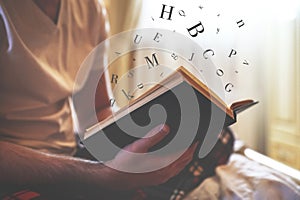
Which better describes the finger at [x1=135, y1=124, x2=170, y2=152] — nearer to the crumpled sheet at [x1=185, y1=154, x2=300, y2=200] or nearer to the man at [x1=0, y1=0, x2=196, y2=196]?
the man at [x1=0, y1=0, x2=196, y2=196]

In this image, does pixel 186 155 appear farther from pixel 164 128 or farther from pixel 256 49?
pixel 256 49

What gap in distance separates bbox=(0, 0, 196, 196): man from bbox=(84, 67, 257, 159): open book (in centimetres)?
2

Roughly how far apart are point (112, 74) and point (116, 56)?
3 cm

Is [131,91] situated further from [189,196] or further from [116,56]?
[189,196]

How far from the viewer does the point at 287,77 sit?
76 centimetres

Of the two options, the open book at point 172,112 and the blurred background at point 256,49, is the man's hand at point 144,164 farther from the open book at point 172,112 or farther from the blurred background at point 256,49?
the blurred background at point 256,49

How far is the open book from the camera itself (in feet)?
1.56

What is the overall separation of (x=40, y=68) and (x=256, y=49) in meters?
0.43

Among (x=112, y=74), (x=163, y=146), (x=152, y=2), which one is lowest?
(x=163, y=146)

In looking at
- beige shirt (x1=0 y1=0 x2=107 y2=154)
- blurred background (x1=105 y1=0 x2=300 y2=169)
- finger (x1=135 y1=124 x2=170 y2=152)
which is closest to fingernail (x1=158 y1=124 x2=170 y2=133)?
finger (x1=135 y1=124 x2=170 y2=152)

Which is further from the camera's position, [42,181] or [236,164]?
[236,164]

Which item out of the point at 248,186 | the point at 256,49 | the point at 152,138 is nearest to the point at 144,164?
the point at 152,138

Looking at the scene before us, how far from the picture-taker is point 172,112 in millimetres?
508

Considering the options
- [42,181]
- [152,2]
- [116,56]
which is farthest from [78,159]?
[152,2]
